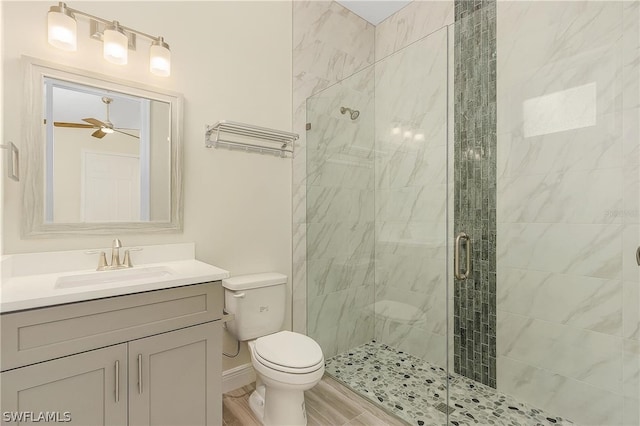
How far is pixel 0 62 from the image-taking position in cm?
141

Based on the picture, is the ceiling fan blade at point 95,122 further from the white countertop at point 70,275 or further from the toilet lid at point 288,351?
the toilet lid at point 288,351

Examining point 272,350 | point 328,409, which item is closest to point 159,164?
point 272,350

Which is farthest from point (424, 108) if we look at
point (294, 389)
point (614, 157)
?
point (294, 389)

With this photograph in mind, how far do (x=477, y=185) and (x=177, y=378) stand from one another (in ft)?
6.42

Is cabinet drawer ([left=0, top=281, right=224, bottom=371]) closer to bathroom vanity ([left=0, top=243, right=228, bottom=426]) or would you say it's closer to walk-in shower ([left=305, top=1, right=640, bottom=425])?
bathroom vanity ([left=0, top=243, right=228, bottom=426])

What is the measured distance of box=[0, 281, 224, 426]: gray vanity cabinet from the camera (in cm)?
108

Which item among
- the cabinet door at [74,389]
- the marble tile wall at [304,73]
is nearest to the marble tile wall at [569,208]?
the marble tile wall at [304,73]

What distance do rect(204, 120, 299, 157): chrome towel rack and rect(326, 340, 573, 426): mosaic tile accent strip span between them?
148 cm

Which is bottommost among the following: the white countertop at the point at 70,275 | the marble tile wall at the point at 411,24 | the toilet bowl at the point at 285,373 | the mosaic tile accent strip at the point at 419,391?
the mosaic tile accent strip at the point at 419,391

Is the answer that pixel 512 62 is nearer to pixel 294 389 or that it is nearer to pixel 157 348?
pixel 294 389

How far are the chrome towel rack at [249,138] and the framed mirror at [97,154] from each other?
0.65 ft

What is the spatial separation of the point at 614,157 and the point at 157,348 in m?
2.24

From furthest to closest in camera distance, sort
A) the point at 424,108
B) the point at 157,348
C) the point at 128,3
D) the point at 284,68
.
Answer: the point at 284,68, the point at 424,108, the point at 128,3, the point at 157,348

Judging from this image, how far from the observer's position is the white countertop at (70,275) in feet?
3.60
